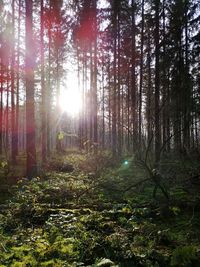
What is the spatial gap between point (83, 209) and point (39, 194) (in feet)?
6.60

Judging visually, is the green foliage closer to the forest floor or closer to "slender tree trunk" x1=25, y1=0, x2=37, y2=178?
the forest floor

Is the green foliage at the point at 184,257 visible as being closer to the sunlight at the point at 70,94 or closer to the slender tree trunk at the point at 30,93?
the slender tree trunk at the point at 30,93

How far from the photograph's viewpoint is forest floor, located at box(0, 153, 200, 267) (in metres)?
4.50

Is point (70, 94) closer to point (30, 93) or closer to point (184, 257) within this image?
point (30, 93)

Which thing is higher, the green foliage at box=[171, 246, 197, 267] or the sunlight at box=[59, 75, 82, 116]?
the sunlight at box=[59, 75, 82, 116]

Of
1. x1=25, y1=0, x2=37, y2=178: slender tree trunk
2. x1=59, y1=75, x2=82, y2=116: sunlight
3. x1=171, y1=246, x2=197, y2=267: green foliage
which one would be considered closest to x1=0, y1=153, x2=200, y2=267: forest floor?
x1=171, y1=246, x2=197, y2=267: green foliage

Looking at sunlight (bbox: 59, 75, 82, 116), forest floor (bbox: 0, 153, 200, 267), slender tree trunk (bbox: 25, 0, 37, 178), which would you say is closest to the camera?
forest floor (bbox: 0, 153, 200, 267)

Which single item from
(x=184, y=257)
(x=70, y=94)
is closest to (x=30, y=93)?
(x=184, y=257)

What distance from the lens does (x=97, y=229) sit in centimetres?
590

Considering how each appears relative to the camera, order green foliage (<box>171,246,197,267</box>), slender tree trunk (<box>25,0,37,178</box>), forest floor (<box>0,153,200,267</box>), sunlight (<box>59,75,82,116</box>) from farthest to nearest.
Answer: sunlight (<box>59,75,82,116</box>) → slender tree trunk (<box>25,0,37,178</box>) → forest floor (<box>0,153,200,267</box>) → green foliage (<box>171,246,197,267</box>)

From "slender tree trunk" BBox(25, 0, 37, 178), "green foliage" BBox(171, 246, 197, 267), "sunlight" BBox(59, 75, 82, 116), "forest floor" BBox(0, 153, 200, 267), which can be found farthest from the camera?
"sunlight" BBox(59, 75, 82, 116)

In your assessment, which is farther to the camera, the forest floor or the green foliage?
the forest floor

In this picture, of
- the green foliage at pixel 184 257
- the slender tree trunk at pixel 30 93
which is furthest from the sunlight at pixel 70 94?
the green foliage at pixel 184 257

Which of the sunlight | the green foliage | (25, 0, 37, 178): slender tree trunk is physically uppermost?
the sunlight
